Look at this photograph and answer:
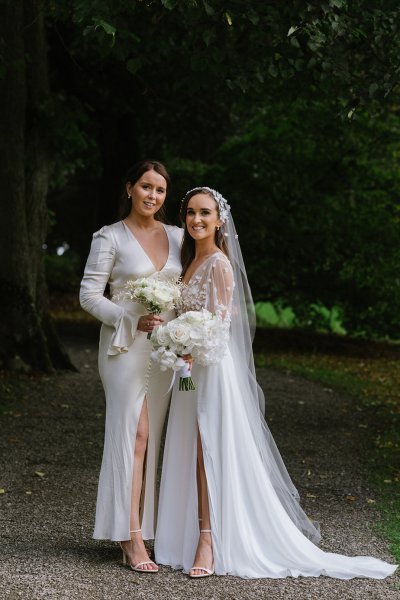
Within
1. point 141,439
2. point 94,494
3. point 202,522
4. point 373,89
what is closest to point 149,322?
point 141,439

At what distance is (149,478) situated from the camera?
5395mm

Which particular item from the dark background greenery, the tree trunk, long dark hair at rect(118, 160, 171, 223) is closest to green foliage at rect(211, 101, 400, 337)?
the dark background greenery

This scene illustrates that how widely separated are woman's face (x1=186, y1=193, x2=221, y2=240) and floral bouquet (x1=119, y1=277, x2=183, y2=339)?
38cm

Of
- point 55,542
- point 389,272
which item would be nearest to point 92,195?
point 389,272

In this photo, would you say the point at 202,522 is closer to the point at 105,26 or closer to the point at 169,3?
the point at 105,26

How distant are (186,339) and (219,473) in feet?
2.84

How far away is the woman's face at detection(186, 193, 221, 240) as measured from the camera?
5254mm

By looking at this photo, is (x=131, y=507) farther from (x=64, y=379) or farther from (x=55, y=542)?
(x=64, y=379)

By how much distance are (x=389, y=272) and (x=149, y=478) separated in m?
11.0

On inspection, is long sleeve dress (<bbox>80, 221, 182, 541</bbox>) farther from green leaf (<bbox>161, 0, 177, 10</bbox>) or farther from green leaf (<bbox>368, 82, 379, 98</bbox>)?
green leaf (<bbox>368, 82, 379, 98</bbox>)

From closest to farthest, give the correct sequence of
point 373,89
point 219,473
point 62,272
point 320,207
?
point 219,473, point 373,89, point 320,207, point 62,272

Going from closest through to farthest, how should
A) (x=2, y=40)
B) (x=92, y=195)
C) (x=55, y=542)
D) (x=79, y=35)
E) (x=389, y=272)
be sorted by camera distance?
(x=55, y=542) < (x=2, y=40) < (x=79, y=35) < (x=389, y=272) < (x=92, y=195)

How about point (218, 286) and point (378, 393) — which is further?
point (378, 393)

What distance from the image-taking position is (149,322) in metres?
5.13
